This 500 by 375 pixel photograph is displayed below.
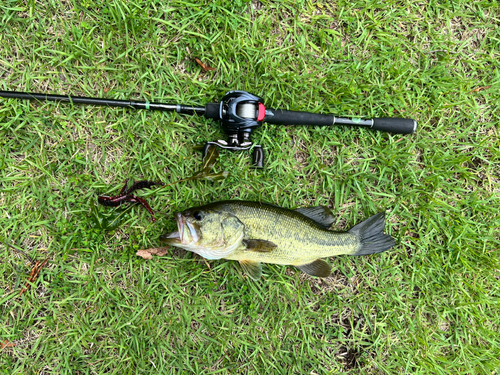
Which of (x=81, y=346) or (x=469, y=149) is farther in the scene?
(x=469, y=149)

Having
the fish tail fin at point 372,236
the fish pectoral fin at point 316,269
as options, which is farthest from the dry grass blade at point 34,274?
the fish tail fin at point 372,236

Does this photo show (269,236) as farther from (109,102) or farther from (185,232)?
(109,102)

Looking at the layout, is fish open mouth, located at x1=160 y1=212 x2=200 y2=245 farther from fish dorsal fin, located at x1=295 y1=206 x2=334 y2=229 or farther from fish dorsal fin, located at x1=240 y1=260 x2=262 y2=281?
fish dorsal fin, located at x1=295 y1=206 x2=334 y2=229

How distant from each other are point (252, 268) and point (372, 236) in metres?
1.36

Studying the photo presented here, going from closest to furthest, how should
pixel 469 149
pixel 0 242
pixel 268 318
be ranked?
pixel 0 242
pixel 268 318
pixel 469 149

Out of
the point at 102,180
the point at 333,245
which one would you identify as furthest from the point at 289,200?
the point at 102,180

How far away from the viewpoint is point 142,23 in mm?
3217

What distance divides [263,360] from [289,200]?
5.76 feet

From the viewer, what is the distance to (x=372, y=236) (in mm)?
3336

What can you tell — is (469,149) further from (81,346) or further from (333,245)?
(81,346)

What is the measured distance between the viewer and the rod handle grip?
11.0 feet

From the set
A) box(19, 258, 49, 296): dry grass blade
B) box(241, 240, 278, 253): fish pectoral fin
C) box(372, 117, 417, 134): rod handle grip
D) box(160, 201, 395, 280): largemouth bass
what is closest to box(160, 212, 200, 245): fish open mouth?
box(160, 201, 395, 280): largemouth bass

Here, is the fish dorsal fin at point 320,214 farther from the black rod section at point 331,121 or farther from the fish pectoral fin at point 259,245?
the black rod section at point 331,121


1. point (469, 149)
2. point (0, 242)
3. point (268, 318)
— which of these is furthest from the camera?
point (469, 149)
